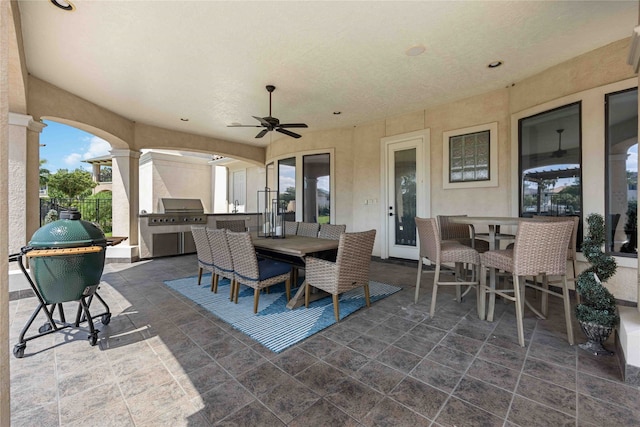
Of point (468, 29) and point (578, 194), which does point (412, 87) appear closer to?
point (468, 29)

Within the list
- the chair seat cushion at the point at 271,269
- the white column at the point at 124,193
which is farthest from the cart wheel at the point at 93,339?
the white column at the point at 124,193

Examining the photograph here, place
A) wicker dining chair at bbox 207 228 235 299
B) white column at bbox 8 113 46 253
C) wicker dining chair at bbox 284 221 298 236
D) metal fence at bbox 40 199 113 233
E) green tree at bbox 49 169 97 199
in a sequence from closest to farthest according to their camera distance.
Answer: wicker dining chair at bbox 207 228 235 299 → white column at bbox 8 113 46 253 → wicker dining chair at bbox 284 221 298 236 → metal fence at bbox 40 199 113 233 → green tree at bbox 49 169 97 199

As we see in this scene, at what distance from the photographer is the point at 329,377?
1.75m

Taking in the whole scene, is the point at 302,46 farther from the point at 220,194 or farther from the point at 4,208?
the point at 220,194

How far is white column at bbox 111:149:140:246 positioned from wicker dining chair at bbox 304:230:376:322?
4427mm

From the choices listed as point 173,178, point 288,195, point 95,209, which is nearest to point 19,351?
point 288,195

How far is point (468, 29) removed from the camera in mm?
2619

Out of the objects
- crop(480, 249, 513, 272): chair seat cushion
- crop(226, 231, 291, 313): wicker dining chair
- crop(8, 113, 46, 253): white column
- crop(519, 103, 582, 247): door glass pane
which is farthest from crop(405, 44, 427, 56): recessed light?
crop(8, 113, 46, 253): white column

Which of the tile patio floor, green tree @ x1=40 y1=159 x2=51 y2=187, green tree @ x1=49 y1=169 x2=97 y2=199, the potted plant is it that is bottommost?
the tile patio floor

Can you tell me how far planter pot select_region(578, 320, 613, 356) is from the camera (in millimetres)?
1969

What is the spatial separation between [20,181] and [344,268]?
4075 mm

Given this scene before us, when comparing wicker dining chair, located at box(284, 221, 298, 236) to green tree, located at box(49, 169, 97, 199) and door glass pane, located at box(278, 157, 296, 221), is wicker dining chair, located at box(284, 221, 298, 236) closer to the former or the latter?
door glass pane, located at box(278, 157, 296, 221)

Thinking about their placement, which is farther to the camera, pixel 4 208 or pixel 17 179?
pixel 17 179

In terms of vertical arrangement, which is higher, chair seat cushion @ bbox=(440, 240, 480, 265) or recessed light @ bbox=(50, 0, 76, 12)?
recessed light @ bbox=(50, 0, 76, 12)
